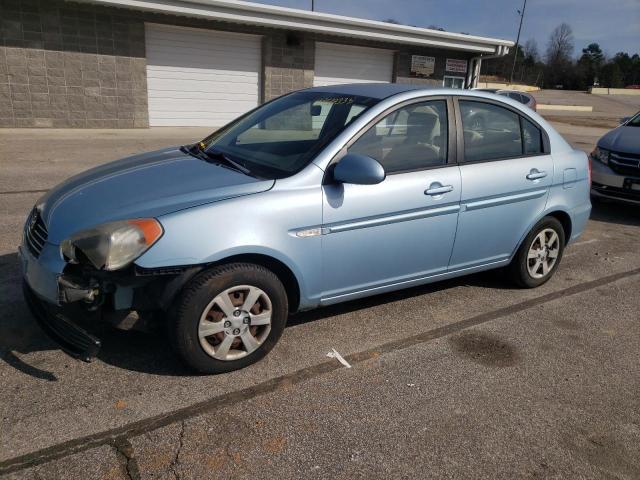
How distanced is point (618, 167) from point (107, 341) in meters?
6.82

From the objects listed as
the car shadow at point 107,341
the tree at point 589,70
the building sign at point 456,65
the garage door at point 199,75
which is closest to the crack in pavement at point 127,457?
the car shadow at point 107,341

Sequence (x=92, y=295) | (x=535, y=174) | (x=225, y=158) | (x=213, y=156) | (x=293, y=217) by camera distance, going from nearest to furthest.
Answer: (x=92, y=295)
(x=293, y=217)
(x=225, y=158)
(x=213, y=156)
(x=535, y=174)

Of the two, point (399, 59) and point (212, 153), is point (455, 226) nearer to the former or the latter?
point (212, 153)

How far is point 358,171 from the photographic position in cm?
316

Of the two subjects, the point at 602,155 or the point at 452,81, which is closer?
the point at 602,155

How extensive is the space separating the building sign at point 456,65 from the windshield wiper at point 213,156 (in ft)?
62.8

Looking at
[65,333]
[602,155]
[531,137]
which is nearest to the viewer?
[65,333]

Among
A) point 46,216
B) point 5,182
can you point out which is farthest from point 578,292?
point 5,182

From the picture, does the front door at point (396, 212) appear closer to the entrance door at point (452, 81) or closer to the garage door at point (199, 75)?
the garage door at point (199, 75)

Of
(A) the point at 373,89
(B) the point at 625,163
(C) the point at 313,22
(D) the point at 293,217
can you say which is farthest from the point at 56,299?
(C) the point at 313,22

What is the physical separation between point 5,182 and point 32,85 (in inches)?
297

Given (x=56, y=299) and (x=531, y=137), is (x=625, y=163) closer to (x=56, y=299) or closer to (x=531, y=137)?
(x=531, y=137)

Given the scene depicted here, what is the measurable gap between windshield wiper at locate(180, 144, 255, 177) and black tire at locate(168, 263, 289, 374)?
0.68m

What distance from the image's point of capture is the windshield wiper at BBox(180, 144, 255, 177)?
3.44 m
